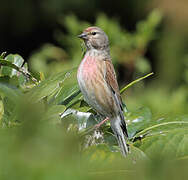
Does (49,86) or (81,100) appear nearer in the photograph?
(49,86)

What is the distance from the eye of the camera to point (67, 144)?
18.7 inches

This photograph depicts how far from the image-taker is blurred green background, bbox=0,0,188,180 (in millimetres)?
471

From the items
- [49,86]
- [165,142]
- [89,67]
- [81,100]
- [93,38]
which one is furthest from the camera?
[93,38]

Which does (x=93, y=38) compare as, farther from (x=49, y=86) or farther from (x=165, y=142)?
(x=165, y=142)

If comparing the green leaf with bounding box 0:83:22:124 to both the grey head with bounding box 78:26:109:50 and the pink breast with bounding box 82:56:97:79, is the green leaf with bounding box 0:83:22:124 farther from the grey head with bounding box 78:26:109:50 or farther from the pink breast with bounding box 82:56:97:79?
the grey head with bounding box 78:26:109:50

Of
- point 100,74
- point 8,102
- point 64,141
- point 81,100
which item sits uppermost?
point 100,74

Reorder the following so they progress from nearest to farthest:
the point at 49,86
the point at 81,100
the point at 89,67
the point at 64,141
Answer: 1. the point at 64,141
2. the point at 49,86
3. the point at 81,100
4. the point at 89,67

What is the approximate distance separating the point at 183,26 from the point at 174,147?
6712mm

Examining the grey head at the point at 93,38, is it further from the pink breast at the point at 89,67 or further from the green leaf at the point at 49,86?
the green leaf at the point at 49,86

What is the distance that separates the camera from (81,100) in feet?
4.96

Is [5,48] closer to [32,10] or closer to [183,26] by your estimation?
[32,10]

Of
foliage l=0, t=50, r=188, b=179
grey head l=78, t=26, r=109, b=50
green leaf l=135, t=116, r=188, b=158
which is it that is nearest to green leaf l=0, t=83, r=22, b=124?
foliage l=0, t=50, r=188, b=179

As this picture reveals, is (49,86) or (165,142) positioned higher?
(49,86)

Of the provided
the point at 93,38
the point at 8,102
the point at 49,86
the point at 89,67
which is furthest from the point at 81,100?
the point at 93,38
